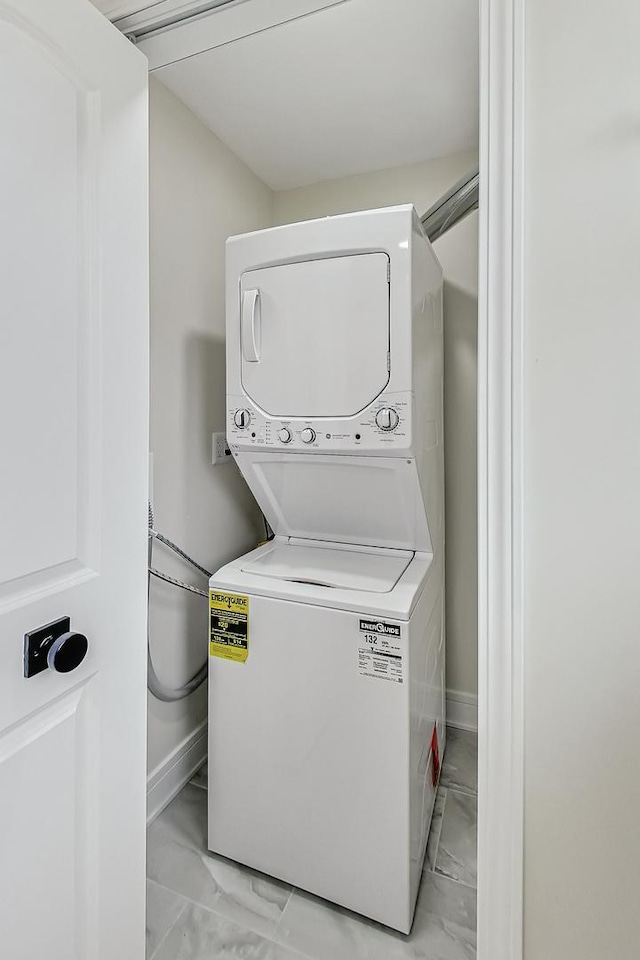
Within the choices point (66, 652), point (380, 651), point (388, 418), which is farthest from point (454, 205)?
point (66, 652)

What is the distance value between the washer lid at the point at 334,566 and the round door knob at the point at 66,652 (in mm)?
696

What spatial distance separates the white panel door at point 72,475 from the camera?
736 mm

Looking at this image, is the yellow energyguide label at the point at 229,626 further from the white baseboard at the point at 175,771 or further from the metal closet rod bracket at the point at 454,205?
the metal closet rod bracket at the point at 454,205

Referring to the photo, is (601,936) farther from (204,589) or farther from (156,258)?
(156,258)

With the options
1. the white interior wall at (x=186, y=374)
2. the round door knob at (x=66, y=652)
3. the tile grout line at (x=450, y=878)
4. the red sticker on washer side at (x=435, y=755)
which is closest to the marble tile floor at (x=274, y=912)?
the tile grout line at (x=450, y=878)

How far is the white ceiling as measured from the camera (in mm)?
1367

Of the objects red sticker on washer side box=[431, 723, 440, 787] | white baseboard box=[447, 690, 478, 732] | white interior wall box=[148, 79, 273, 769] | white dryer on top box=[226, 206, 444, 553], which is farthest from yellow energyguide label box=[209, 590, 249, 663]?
white baseboard box=[447, 690, 478, 732]

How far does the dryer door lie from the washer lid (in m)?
0.47

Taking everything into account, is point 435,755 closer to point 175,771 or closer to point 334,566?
point 334,566

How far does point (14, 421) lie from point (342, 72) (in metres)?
1.53

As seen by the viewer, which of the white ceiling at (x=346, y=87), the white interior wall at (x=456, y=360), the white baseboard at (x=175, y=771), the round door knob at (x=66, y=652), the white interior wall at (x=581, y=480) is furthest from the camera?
the white interior wall at (x=456, y=360)

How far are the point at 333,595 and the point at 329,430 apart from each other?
18.1 inches

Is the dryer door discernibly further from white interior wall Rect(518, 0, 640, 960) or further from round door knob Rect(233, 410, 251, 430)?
white interior wall Rect(518, 0, 640, 960)

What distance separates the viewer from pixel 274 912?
137 cm
